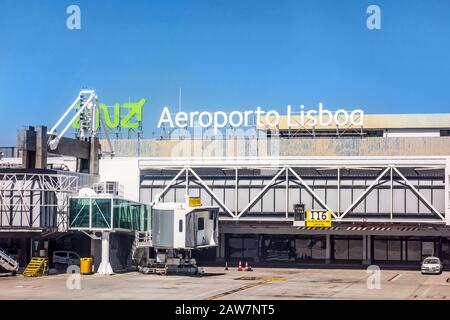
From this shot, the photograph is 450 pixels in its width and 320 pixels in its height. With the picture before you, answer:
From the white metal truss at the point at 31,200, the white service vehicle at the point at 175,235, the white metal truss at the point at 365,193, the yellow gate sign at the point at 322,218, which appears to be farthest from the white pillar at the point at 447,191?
the white metal truss at the point at 31,200

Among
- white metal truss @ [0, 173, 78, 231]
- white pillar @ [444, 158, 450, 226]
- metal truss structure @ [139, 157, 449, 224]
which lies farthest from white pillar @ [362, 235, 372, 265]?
white metal truss @ [0, 173, 78, 231]

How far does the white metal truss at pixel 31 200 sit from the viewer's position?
7819 centimetres

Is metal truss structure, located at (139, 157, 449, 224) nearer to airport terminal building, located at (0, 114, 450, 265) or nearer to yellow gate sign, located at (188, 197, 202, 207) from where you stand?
airport terminal building, located at (0, 114, 450, 265)

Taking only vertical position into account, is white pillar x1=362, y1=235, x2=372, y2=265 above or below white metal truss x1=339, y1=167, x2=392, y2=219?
below

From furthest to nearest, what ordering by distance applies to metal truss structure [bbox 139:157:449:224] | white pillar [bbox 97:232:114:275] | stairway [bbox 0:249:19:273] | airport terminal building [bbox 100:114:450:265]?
airport terminal building [bbox 100:114:450:265] < metal truss structure [bbox 139:157:449:224] < white pillar [bbox 97:232:114:275] < stairway [bbox 0:249:19:273]

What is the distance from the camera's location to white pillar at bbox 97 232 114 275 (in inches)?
3066

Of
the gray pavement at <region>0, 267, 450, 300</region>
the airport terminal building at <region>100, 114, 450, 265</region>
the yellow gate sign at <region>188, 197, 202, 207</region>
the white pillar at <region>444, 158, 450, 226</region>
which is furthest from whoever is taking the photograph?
the airport terminal building at <region>100, 114, 450, 265</region>

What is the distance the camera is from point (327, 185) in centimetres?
8912

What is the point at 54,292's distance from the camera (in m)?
59.8

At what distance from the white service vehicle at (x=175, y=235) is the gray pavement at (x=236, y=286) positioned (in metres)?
2.13

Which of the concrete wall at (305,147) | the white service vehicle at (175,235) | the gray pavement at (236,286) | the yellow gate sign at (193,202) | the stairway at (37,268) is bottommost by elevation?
the gray pavement at (236,286)

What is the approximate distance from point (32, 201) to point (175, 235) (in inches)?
557

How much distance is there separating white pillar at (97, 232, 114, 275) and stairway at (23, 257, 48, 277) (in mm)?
5141

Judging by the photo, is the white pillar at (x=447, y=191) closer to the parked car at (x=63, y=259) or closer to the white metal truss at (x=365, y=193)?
the white metal truss at (x=365, y=193)
